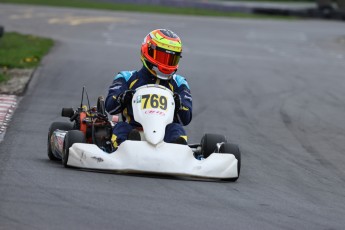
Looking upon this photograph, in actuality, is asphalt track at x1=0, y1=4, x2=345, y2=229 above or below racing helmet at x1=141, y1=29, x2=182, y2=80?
below

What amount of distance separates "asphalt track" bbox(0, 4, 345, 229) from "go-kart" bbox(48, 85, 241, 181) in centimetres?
13

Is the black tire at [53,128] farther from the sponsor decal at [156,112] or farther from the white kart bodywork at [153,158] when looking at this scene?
the sponsor decal at [156,112]

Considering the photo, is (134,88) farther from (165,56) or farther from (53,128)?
(53,128)

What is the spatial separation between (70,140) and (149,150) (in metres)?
0.73

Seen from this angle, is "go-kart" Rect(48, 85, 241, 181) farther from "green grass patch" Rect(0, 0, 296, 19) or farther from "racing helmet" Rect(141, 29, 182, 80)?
"green grass patch" Rect(0, 0, 296, 19)

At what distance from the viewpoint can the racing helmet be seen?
8.84 meters

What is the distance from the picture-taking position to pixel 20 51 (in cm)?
1930

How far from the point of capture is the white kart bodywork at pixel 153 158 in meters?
7.79

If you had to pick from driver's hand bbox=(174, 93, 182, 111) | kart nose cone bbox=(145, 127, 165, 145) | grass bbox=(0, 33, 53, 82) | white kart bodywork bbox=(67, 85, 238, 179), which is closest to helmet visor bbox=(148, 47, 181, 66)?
driver's hand bbox=(174, 93, 182, 111)

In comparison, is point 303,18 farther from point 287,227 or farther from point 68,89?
point 287,227

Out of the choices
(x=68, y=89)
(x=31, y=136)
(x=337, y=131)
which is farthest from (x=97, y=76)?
(x=31, y=136)

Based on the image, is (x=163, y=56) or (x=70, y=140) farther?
(x=163, y=56)

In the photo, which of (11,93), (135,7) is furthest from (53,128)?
(135,7)

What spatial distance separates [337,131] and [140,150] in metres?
5.92
